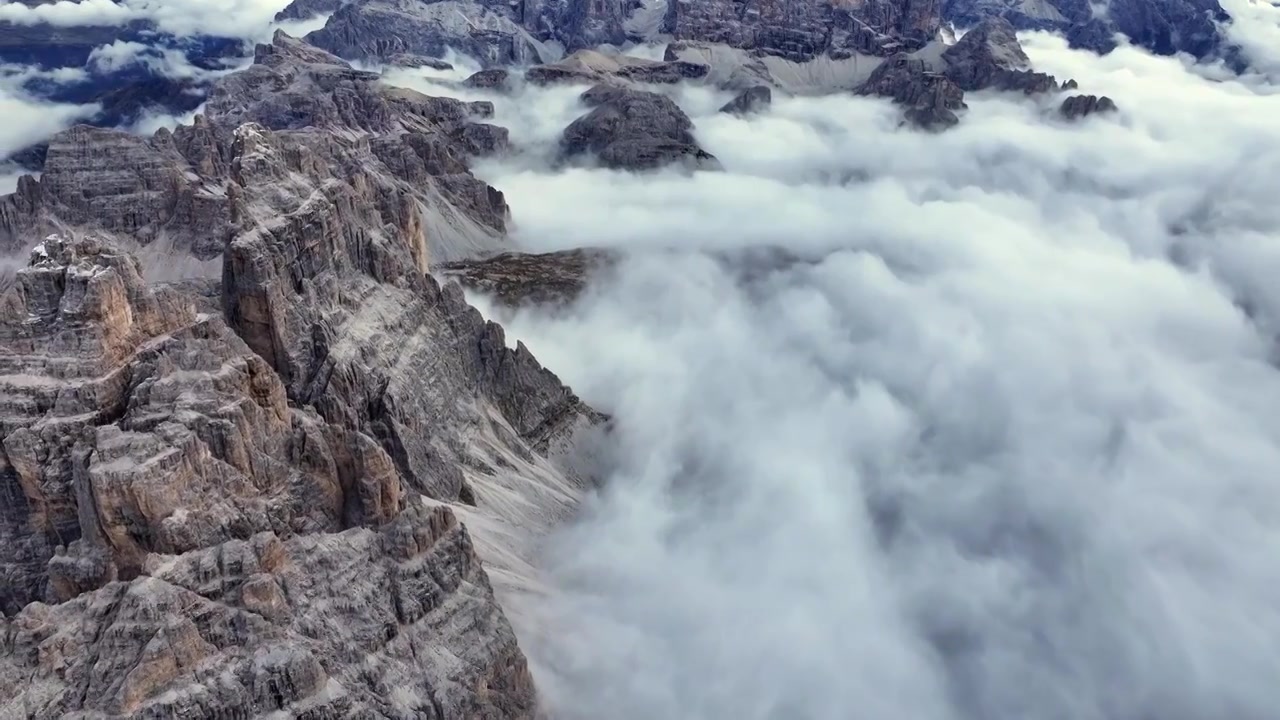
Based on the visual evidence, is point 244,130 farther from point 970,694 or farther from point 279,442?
point 970,694

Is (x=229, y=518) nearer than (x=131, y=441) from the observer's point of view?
No

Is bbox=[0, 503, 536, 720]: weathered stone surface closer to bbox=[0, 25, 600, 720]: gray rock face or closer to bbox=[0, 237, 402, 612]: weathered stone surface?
bbox=[0, 25, 600, 720]: gray rock face

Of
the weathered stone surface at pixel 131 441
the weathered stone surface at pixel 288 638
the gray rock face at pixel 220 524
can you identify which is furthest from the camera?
the weathered stone surface at pixel 131 441

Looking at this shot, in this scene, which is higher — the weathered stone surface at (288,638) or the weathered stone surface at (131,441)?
the weathered stone surface at (131,441)

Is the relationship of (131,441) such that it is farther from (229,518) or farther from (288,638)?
(288,638)

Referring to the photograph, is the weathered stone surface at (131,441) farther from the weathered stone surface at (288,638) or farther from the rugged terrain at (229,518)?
the weathered stone surface at (288,638)

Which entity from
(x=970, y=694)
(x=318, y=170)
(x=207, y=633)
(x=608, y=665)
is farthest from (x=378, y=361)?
(x=970, y=694)

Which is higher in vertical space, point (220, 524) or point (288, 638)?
point (220, 524)

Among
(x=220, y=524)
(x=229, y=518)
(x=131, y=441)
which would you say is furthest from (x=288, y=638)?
(x=131, y=441)

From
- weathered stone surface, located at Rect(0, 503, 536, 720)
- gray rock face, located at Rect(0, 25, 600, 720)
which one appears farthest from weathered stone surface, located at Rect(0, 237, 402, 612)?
weathered stone surface, located at Rect(0, 503, 536, 720)

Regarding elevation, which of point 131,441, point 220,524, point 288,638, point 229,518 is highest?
point 131,441

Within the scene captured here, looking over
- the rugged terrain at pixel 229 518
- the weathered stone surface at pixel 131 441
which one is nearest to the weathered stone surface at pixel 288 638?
the rugged terrain at pixel 229 518

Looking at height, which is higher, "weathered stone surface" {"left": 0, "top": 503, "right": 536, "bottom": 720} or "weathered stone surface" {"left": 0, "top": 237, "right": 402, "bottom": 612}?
"weathered stone surface" {"left": 0, "top": 237, "right": 402, "bottom": 612}
